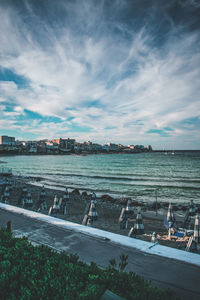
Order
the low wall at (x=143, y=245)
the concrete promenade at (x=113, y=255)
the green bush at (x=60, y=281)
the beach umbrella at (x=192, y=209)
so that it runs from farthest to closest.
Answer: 1. the beach umbrella at (x=192, y=209)
2. the low wall at (x=143, y=245)
3. the concrete promenade at (x=113, y=255)
4. the green bush at (x=60, y=281)

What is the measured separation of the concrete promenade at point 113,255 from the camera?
10.2 feet

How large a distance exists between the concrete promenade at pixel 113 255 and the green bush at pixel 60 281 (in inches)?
33.4

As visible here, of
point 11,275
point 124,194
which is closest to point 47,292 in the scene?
point 11,275

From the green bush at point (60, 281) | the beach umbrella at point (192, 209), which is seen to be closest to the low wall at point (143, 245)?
the green bush at point (60, 281)

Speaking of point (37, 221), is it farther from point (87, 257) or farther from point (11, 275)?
point (11, 275)

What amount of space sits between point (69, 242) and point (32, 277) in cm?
217

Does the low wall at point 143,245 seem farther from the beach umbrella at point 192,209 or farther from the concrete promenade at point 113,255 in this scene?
the beach umbrella at point 192,209

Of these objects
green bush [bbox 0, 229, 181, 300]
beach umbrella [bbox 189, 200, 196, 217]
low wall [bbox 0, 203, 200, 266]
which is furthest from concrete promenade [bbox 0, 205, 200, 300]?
beach umbrella [bbox 189, 200, 196, 217]

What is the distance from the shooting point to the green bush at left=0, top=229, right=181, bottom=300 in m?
2.19

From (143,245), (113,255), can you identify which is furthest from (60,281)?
(143,245)

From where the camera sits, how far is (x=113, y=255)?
13.0ft

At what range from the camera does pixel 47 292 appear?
220 cm

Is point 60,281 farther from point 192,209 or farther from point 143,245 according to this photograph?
point 192,209

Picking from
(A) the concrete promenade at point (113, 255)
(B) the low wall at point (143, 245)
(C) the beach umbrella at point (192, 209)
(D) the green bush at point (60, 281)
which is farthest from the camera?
(C) the beach umbrella at point (192, 209)
